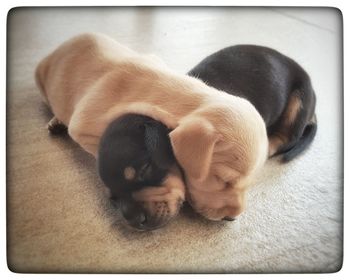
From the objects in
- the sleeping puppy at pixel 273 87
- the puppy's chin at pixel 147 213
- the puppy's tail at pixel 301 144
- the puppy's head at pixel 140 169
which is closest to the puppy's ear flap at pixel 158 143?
the puppy's head at pixel 140 169

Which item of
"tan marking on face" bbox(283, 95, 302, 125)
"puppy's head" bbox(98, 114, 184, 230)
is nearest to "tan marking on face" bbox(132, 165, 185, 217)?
"puppy's head" bbox(98, 114, 184, 230)

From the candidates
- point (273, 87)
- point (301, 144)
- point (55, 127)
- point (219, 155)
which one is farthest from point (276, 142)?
point (55, 127)

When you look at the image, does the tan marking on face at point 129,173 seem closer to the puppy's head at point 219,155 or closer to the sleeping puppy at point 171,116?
the sleeping puppy at point 171,116

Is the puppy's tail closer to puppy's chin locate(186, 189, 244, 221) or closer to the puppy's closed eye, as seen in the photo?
puppy's chin locate(186, 189, 244, 221)

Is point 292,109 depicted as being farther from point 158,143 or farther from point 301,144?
point 158,143

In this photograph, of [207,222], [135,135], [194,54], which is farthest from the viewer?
[194,54]

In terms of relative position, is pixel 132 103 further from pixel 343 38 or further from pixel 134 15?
pixel 343 38

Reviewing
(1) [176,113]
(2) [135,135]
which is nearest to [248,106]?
(1) [176,113]
